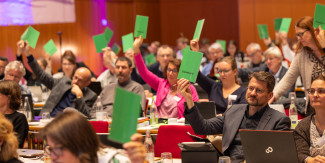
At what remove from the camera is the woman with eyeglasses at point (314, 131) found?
3.61m

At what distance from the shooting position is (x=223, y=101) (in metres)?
5.70

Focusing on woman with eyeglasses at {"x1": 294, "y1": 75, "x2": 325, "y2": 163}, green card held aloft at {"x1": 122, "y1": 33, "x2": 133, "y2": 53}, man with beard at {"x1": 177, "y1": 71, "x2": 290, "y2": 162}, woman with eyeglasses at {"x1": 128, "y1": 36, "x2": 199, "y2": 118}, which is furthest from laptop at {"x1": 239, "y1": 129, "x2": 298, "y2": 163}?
green card held aloft at {"x1": 122, "y1": 33, "x2": 133, "y2": 53}

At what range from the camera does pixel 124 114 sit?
6.95ft

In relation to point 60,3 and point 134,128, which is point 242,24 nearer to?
point 60,3

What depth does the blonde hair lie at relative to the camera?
290 cm

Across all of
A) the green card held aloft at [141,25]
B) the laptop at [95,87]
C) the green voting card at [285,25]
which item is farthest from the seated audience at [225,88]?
the green voting card at [285,25]

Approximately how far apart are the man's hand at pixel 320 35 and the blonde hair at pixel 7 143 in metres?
3.11

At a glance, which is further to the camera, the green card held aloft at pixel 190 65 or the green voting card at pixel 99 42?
the green voting card at pixel 99 42

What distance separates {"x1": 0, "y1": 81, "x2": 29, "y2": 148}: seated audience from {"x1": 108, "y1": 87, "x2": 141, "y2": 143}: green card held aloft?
2.48 metres

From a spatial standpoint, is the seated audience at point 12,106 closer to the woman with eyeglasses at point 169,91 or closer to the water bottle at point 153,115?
the water bottle at point 153,115

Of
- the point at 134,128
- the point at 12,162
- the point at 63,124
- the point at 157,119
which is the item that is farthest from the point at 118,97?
the point at 157,119

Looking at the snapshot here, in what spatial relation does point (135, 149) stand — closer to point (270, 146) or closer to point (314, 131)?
point (270, 146)

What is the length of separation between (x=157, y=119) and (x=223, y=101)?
33.0 inches

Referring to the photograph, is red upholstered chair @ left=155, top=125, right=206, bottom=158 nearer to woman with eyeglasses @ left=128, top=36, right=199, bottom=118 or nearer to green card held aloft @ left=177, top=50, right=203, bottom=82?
green card held aloft @ left=177, top=50, right=203, bottom=82
